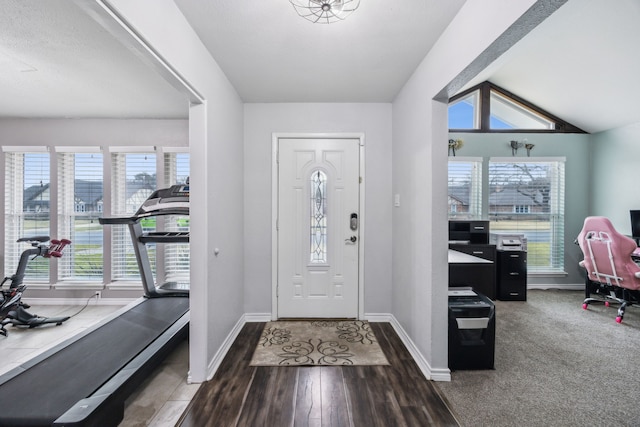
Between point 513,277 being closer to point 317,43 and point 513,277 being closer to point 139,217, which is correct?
point 317,43

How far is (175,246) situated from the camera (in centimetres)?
363

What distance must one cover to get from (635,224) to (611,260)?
1.09 metres

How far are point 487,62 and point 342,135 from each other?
1.68m

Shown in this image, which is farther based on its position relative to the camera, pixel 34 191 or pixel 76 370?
pixel 34 191

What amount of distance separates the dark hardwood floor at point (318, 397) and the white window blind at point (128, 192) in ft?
7.59

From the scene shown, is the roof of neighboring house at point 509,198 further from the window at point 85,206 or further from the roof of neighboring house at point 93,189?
the roof of neighboring house at point 93,189

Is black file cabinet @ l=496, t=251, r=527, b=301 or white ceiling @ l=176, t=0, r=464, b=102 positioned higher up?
white ceiling @ l=176, t=0, r=464, b=102

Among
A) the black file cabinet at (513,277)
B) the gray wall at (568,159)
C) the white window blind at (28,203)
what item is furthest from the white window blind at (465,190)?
the white window blind at (28,203)

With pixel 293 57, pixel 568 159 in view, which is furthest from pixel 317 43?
pixel 568 159

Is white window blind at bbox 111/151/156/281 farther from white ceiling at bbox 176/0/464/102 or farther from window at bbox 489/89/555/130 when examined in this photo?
window at bbox 489/89/555/130

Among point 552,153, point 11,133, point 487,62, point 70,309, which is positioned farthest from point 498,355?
point 11,133

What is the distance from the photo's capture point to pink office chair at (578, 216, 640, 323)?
309 centimetres

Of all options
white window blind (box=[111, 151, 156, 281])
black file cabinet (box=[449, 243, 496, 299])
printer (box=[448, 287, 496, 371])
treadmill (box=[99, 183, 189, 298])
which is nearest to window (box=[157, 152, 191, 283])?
white window blind (box=[111, 151, 156, 281])

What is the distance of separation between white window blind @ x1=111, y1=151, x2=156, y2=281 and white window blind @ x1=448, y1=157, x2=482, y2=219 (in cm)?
456
